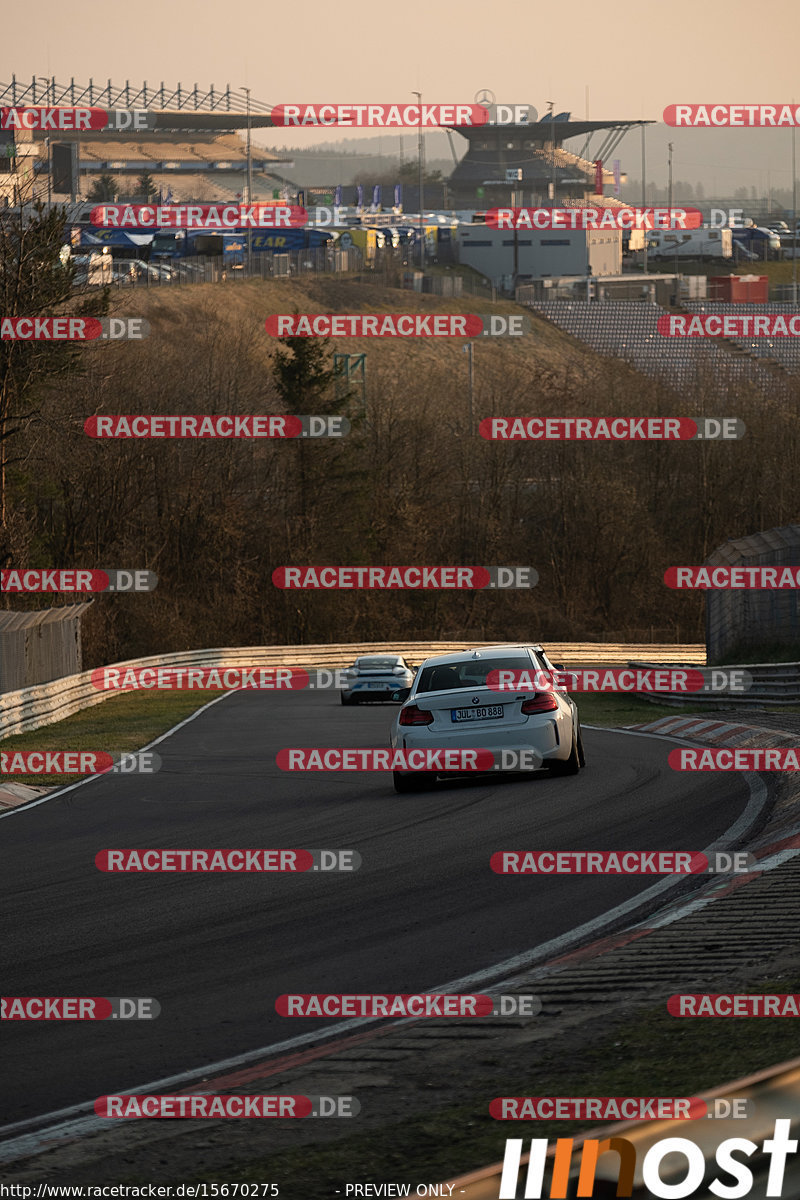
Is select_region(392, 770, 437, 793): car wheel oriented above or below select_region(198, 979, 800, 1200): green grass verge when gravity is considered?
above

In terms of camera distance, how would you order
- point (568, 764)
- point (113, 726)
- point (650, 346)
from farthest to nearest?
point (650, 346)
point (113, 726)
point (568, 764)

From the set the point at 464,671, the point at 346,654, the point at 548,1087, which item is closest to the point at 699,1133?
the point at 548,1087

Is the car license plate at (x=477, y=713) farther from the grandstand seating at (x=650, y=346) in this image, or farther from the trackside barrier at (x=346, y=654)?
the grandstand seating at (x=650, y=346)

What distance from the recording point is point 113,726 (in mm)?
29547

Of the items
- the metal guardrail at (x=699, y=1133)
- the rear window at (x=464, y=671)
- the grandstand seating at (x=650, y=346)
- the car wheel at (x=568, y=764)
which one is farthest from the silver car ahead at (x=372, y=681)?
the grandstand seating at (x=650, y=346)

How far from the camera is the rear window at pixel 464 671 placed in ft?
54.6

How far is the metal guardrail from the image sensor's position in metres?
3.73

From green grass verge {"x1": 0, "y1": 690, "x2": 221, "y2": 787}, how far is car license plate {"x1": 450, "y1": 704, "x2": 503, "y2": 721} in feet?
18.4

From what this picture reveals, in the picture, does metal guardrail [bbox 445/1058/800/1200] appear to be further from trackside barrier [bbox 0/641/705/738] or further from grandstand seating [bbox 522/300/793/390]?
grandstand seating [bbox 522/300/793/390]

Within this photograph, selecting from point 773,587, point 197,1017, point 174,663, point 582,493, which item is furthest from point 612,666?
point 197,1017

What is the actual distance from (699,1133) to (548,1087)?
198 centimetres

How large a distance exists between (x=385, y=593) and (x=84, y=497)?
516 inches

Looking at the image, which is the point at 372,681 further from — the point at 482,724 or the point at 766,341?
the point at 766,341

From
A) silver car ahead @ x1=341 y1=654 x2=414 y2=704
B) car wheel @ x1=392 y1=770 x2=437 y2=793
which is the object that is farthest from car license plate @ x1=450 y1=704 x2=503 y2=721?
silver car ahead @ x1=341 y1=654 x2=414 y2=704
